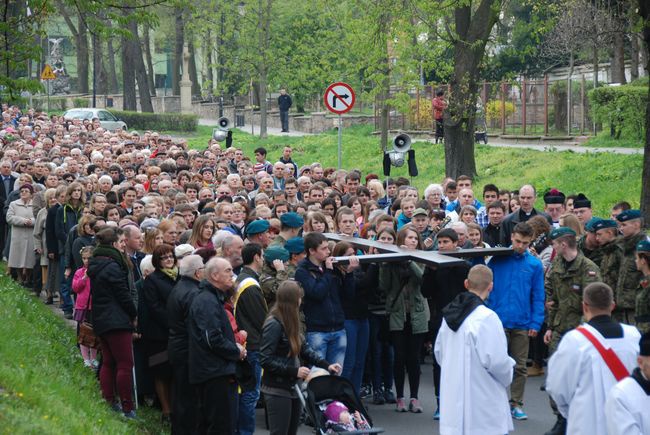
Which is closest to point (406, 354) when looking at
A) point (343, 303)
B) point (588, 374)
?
point (343, 303)

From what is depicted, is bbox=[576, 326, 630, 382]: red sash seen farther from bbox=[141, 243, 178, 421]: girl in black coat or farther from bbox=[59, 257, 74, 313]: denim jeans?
bbox=[59, 257, 74, 313]: denim jeans

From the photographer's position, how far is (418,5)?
27.4m

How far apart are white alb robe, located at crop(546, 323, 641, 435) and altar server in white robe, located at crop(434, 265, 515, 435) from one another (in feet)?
3.34

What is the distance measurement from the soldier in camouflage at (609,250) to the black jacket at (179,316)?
463cm

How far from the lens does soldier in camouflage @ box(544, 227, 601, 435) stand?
456 inches

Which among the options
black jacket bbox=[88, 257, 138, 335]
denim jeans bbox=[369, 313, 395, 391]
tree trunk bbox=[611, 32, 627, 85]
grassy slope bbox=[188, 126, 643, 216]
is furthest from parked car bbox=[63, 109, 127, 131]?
black jacket bbox=[88, 257, 138, 335]

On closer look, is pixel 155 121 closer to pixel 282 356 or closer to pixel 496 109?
pixel 496 109

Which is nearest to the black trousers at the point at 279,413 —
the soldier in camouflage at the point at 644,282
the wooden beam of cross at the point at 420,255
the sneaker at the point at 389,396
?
the wooden beam of cross at the point at 420,255

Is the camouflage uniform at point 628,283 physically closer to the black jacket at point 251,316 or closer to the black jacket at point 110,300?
the black jacket at point 251,316

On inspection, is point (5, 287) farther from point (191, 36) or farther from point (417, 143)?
point (191, 36)

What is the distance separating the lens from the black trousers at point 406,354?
1241 centimetres

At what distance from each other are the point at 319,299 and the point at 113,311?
199 centimetres

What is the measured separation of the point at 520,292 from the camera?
39.9 feet

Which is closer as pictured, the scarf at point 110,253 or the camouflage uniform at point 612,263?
the scarf at point 110,253
